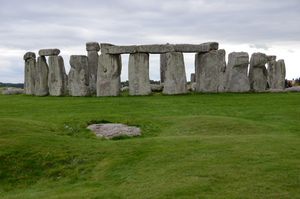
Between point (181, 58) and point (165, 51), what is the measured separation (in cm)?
138

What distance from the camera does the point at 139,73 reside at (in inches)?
953

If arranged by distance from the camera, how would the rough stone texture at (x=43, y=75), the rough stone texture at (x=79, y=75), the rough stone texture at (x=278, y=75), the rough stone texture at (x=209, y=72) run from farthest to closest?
1. the rough stone texture at (x=278, y=75)
2. the rough stone texture at (x=43, y=75)
3. the rough stone texture at (x=79, y=75)
4. the rough stone texture at (x=209, y=72)

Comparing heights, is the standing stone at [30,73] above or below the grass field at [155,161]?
above

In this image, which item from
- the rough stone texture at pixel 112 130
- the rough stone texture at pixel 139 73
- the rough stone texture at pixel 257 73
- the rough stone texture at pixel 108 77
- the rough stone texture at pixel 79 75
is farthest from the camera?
the rough stone texture at pixel 257 73

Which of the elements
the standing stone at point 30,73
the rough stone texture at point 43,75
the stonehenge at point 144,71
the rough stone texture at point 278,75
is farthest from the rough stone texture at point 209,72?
the standing stone at point 30,73

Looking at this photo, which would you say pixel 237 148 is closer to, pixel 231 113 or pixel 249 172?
pixel 249 172

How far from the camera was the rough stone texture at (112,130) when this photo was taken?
11.4 meters

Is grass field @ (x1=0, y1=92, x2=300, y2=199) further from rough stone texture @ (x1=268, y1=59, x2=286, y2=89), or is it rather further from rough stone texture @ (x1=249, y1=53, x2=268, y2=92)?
rough stone texture @ (x1=268, y1=59, x2=286, y2=89)

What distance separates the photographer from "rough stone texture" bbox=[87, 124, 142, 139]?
11.4 m

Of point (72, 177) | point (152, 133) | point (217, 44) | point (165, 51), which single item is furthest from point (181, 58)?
point (72, 177)

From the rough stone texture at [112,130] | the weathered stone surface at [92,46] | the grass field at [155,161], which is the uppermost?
the weathered stone surface at [92,46]

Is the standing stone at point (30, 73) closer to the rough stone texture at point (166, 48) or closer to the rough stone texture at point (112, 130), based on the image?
the rough stone texture at point (166, 48)

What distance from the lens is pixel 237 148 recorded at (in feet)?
27.9

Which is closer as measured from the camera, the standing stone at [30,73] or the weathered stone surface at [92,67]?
the weathered stone surface at [92,67]
